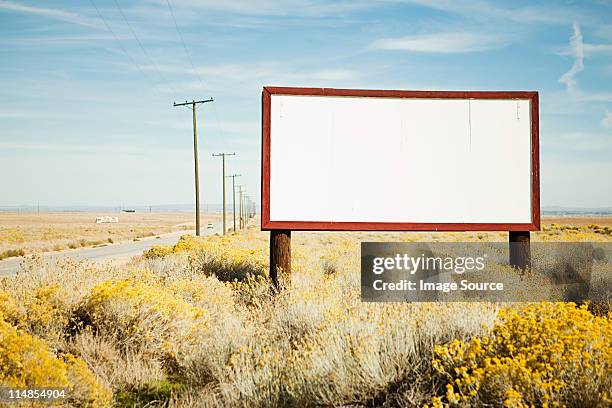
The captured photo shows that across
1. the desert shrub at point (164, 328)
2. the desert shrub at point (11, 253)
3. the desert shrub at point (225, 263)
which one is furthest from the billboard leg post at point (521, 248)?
the desert shrub at point (11, 253)

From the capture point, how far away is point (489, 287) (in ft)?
32.5

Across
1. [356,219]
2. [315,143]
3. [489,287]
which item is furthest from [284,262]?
[489,287]

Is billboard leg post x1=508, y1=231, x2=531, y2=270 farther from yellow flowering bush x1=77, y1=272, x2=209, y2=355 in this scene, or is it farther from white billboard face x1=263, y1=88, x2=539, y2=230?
yellow flowering bush x1=77, y1=272, x2=209, y2=355

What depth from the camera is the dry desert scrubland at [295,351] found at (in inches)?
178

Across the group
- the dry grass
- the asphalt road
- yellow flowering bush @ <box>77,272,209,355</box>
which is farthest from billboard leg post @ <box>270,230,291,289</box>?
the dry grass

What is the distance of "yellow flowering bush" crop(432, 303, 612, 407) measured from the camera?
4289mm

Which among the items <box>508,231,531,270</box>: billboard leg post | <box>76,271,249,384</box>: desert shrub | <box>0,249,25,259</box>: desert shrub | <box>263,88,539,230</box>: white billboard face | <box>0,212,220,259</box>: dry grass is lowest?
<box>0,212,220,259</box>: dry grass

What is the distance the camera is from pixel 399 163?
10398mm

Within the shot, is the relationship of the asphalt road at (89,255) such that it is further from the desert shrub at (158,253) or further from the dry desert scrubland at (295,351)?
the dry desert scrubland at (295,351)

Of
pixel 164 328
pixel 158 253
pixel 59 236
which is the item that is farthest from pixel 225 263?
pixel 59 236

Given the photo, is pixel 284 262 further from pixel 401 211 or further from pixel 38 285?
pixel 38 285

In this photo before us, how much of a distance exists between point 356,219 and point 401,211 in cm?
90

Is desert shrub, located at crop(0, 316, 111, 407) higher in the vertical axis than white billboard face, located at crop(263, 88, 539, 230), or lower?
lower

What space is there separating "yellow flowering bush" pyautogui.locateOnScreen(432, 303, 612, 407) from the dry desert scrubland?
1 cm
